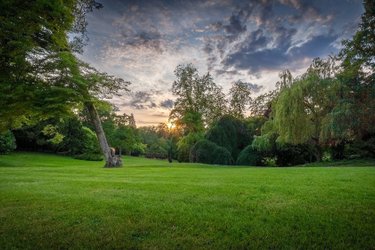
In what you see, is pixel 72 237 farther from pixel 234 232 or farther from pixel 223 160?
pixel 223 160

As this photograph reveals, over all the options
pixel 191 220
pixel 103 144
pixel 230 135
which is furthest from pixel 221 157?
pixel 191 220

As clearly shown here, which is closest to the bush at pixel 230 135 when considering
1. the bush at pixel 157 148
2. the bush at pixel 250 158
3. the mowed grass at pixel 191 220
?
the bush at pixel 250 158

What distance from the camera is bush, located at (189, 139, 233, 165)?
28.2 metres

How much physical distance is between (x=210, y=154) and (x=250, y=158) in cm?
439

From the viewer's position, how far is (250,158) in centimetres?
2828

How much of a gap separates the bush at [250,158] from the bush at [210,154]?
4.06ft

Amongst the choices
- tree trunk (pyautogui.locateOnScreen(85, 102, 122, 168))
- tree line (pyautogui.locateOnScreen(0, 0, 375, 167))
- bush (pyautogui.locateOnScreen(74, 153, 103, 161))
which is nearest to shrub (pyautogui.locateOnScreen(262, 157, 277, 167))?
tree line (pyautogui.locateOnScreen(0, 0, 375, 167))

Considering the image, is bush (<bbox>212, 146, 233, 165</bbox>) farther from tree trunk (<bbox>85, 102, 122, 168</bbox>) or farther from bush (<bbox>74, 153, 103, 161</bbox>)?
bush (<bbox>74, 153, 103, 161</bbox>)

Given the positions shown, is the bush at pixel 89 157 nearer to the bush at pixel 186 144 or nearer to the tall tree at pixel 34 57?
the bush at pixel 186 144

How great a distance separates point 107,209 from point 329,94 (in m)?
23.7

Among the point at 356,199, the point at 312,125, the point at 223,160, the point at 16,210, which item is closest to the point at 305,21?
the point at 356,199

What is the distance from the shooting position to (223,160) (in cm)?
2819

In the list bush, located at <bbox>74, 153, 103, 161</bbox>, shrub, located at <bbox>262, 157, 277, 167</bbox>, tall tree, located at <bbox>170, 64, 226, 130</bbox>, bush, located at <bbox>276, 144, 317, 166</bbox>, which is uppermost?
tall tree, located at <bbox>170, 64, 226, 130</bbox>

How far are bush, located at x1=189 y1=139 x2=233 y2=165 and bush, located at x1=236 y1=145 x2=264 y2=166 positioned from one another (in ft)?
4.06
